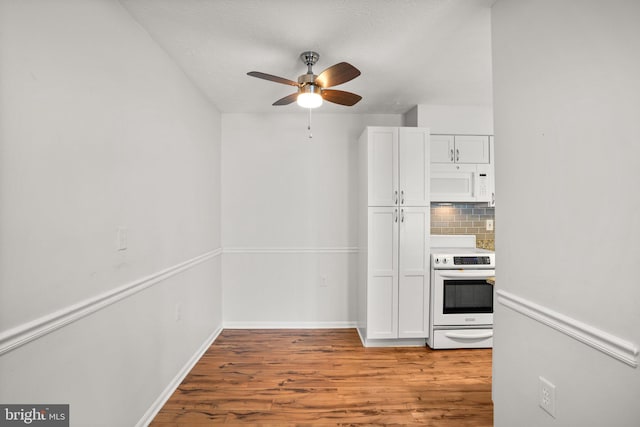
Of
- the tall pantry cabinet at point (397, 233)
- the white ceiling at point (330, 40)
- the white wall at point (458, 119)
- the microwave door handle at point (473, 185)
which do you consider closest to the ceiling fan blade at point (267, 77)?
the white ceiling at point (330, 40)

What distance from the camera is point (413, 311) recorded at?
9.59 ft

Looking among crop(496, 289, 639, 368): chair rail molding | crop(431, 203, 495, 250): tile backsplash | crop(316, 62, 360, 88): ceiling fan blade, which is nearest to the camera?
crop(496, 289, 639, 368): chair rail molding

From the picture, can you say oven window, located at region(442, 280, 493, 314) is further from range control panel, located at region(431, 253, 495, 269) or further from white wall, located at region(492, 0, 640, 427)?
white wall, located at region(492, 0, 640, 427)

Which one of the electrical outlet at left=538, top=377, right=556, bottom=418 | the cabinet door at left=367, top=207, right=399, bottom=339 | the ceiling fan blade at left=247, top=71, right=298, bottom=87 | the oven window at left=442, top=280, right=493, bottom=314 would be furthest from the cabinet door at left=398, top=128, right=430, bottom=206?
the electrical outlet at left=538, top=377, right=556, bottom=418

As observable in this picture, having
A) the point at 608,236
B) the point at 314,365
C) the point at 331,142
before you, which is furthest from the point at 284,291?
the point at 608,236

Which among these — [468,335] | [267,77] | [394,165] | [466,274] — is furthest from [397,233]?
[267,77]

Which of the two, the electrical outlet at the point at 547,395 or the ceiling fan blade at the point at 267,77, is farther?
the ceiling fan blade at the point at 267,77

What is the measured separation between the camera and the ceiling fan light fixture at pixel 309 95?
2008mm

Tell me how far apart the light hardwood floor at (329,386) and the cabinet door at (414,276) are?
A: 25 cm

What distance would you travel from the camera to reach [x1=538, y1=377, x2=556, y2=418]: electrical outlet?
3.96 feet

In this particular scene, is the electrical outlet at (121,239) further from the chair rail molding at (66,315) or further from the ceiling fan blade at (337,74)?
the ceiling fan blade at (337,74)

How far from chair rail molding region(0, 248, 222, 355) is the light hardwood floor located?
937 mm

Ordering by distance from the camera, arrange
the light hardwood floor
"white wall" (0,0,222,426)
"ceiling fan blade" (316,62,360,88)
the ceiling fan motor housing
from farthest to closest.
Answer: the ceiling fan motor housing → the light hardwood floor → "ceiling fan blade" (316,62,360,88) → "white wall" (0,0,222,426)

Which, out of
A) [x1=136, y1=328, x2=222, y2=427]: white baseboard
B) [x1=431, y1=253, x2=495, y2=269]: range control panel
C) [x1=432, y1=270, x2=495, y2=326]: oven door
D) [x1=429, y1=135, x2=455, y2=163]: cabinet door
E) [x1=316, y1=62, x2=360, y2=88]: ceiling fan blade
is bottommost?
Result: [x1=136, y1=328, x2=222, y2=427]: white baseboard
